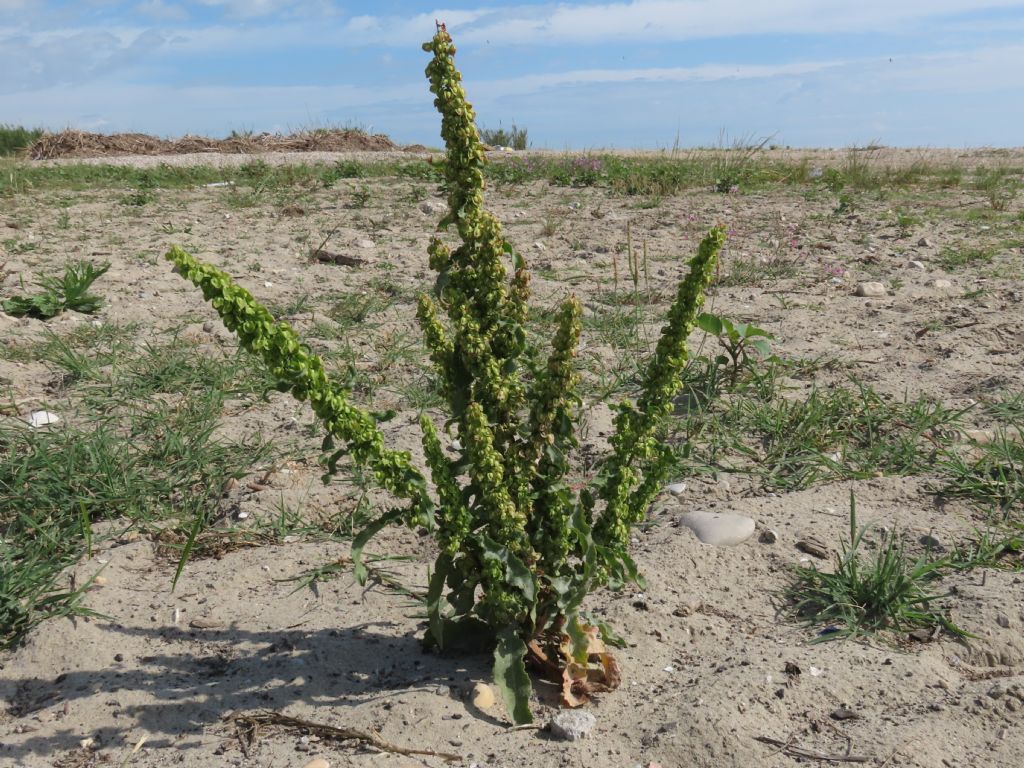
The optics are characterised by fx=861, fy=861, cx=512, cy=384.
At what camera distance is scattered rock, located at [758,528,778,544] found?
9.52 ft

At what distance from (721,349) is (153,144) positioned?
49.1ft

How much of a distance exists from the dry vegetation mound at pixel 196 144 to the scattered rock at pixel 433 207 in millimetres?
7989

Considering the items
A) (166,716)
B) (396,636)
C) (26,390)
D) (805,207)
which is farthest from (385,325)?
(805,207)

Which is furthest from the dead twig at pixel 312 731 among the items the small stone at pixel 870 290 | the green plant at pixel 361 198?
the green plant at pixel 361 198

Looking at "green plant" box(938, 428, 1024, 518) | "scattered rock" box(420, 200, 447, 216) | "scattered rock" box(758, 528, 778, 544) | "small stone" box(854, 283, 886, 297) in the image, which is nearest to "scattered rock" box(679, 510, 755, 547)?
"scattered rock" box(758, 528, 778, 544)

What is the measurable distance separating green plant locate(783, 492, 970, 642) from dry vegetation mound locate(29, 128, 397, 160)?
14.0m

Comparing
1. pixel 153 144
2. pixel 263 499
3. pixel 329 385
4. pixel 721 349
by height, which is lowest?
pixel 263 499

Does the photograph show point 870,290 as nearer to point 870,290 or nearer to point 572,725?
point 870,290

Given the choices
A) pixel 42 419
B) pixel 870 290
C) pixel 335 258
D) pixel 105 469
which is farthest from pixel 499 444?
pixel 335 258

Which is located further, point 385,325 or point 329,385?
point 385,325

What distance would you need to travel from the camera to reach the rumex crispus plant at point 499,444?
186cm

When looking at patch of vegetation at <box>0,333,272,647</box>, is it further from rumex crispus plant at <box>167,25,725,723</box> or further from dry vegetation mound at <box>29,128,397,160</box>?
dry vegetation mound at <box>29,128,397,160</box>

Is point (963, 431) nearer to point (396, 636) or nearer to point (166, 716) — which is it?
point (396, 636)

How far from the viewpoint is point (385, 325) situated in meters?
4.94
